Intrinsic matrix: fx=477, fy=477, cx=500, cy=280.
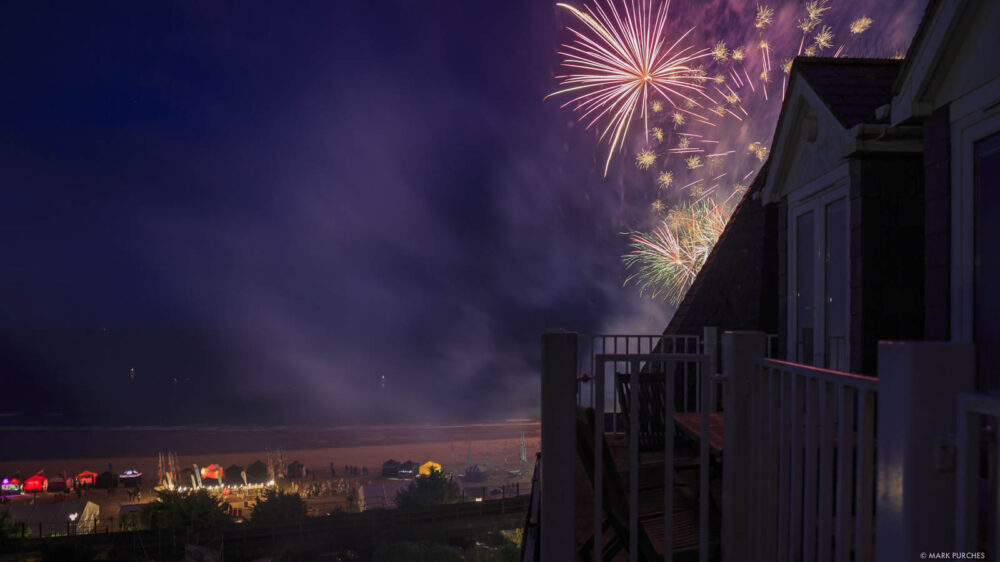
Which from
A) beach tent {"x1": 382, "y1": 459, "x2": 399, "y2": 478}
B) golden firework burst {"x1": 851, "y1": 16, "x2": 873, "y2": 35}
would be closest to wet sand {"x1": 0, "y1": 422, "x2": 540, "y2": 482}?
beach tent {"x1": 382, "y1": 459, "x2": 399, "y2": 478}

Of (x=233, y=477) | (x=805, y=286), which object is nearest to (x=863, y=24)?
(x=805, y=286)

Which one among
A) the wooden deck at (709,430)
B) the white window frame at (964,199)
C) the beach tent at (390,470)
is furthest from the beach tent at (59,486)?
the white window frame at (964,199)

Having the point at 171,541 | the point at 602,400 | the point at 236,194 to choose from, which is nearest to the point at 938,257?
the point at 602,400

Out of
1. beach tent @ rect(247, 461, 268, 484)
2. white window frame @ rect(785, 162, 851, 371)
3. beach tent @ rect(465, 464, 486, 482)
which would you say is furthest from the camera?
beach tent @ rect(465, 464, 486, 482)

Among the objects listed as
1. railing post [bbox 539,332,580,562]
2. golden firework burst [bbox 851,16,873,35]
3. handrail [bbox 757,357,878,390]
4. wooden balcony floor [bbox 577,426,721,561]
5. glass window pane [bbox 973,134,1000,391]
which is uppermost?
golden firework burst [bbox 851,16,873,35]

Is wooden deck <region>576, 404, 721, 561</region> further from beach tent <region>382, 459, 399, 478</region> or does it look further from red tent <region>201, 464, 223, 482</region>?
red tent <region>201, 464, 223, 482</region>

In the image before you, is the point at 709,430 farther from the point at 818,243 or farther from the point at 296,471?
the point at 296,471

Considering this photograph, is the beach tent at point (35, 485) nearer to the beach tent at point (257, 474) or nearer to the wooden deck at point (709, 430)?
the beach tent at point (257, 474)

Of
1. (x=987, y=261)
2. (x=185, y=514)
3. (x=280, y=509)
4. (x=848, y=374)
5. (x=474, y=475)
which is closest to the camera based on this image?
(x=848, y=374)
